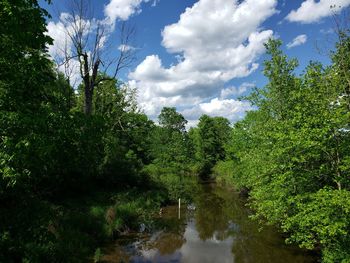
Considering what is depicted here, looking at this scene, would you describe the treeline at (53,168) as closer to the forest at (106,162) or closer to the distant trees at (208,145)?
the forest at (106,162)

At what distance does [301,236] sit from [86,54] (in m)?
17.3

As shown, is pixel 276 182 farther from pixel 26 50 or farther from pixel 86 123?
pixel 26 50

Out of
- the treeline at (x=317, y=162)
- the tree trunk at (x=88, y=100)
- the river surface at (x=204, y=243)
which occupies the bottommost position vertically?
the river surface at (x=204, y=243)

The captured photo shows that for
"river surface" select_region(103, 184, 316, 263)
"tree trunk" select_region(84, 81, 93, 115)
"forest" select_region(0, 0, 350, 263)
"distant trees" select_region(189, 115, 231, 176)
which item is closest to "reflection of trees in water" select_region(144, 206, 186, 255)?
"river surface" select_region(103, 184, 316, 263)

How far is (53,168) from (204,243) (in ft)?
46.3

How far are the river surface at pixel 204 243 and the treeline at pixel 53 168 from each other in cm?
156

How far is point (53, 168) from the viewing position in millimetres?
8477

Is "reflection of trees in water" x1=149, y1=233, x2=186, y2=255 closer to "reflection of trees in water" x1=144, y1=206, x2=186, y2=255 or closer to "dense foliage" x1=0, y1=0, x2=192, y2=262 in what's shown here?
"reflection of trees in water" x1=144, y1=206, x2=186, y2=255

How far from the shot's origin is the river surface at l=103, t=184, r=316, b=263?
1695cm

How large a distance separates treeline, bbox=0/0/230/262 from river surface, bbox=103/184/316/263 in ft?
5.12

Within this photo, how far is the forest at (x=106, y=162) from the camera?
7.44 m

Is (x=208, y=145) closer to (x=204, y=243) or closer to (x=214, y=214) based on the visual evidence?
(x=214, y=214)

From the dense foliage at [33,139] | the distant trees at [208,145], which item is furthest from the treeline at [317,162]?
the distant trees at [208,145]

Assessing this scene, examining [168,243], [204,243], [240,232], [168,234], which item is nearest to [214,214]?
[240,232]
